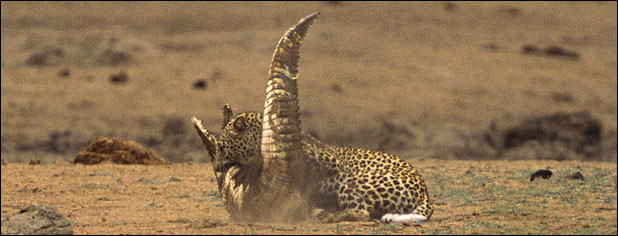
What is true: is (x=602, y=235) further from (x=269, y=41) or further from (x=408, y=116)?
(x=269, y=41)

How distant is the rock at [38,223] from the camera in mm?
6273

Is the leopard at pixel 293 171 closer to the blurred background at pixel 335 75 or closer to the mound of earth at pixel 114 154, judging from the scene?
the mound of earth at pixel 114 154

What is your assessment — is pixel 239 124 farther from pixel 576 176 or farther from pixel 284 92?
pixel 576 176

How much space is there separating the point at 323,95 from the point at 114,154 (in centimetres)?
983

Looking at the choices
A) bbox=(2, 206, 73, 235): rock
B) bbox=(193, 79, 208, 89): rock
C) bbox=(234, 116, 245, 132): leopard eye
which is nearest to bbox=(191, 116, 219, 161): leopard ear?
bbox=(234, 116, 245, 132): leopard eye

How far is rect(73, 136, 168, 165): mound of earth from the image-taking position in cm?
1323

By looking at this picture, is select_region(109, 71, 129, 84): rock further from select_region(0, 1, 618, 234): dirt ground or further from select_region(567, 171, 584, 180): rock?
select_region(567, 171, 584, 180): rock

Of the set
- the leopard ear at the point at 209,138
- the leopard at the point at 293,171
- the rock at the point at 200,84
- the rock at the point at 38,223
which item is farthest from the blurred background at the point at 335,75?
the rock at the point at 38,223

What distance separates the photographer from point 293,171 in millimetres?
7285

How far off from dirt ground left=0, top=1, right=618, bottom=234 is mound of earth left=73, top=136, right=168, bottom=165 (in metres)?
0.33

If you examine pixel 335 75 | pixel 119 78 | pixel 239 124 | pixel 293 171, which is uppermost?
pixel 119 78

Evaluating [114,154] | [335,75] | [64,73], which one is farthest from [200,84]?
[114,154]

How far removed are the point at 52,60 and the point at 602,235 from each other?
21095 millimetres

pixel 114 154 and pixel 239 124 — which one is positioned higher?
pixel 239 124
